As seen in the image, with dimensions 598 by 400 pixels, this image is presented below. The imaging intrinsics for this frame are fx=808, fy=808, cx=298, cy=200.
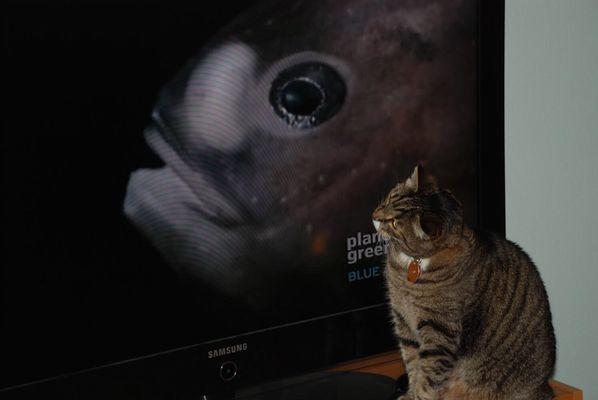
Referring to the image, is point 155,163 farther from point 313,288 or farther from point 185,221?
point 313,288

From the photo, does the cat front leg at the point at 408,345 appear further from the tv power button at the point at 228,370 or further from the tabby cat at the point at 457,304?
the tv power button at the point at 228,370

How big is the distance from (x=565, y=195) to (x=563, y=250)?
138 millimetres

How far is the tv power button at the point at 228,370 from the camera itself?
130cm

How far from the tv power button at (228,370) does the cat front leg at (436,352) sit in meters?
0.30

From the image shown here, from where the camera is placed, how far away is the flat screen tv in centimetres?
109

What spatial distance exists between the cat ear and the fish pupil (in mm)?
188

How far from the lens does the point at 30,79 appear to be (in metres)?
1.05

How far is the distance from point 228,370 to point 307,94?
1.51ft

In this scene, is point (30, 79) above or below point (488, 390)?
above

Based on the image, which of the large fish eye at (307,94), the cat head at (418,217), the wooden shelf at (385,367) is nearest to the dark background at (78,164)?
the large fish eye at (307,94)

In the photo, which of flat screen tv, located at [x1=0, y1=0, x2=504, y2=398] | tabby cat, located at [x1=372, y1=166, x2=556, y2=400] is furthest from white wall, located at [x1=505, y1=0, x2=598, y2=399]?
tabby cat, located at [x1=372, y1=166, x2=556, y2=400]

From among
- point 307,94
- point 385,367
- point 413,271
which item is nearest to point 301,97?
point 307,94

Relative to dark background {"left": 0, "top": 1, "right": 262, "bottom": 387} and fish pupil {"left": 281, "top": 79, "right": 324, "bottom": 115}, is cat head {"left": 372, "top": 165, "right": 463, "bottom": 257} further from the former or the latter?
dark background {"left": 0, "top": 1, "right": 262, "bottom": 387}

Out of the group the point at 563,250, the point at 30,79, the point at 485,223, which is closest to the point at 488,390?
the point at 485,223
